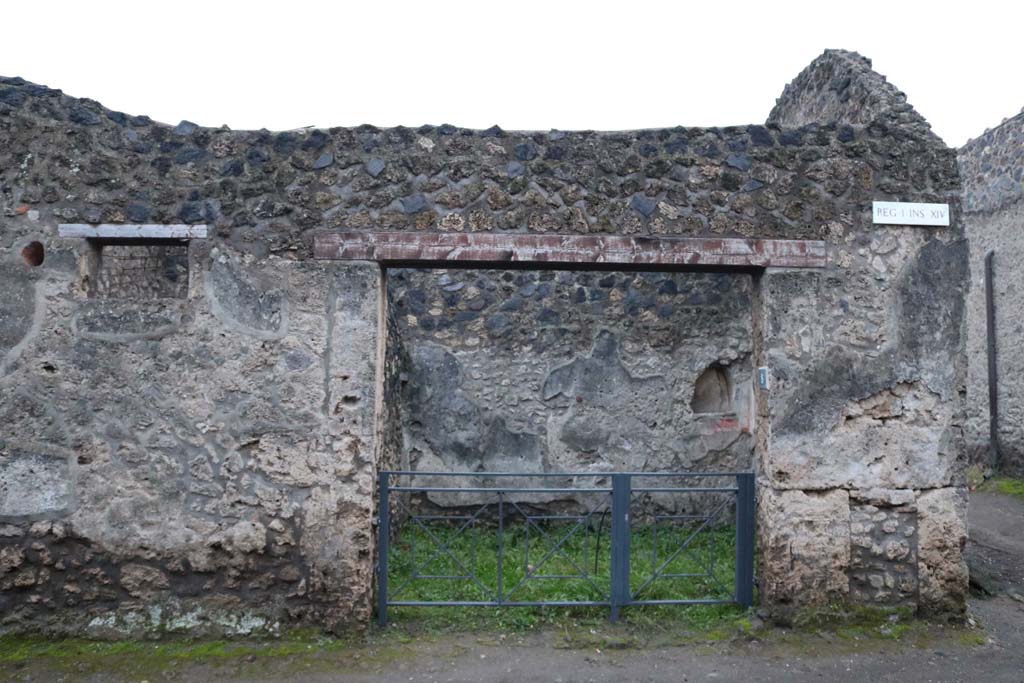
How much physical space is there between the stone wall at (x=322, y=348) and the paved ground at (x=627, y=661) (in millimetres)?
270

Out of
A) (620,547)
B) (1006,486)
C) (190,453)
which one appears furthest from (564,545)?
(1006,486)

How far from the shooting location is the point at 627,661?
4.48 m

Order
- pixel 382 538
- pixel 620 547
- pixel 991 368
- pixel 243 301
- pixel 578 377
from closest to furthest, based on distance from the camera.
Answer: pixel 243 301
pixel 382 538
pixel 620 547
pixel 578 377
pixel 991 368

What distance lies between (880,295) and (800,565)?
167 centimetres

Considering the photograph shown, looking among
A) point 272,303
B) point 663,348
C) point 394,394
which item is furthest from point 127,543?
point 663,348

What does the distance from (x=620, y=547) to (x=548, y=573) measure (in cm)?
134

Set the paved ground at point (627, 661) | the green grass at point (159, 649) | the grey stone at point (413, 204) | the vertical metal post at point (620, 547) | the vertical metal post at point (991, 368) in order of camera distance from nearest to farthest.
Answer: the paved ground at point (627, 661) → the green grass at point (159, 649) → the grey stone at point (413, 204) → the vertical metal post at point (620, 547) → the vertical metal post at point (991, 368)

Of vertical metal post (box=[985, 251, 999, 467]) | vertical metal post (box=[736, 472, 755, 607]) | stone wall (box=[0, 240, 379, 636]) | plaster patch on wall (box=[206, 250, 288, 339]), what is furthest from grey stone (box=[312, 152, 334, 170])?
vertical metal post (box=[985, 251, 999, 467])

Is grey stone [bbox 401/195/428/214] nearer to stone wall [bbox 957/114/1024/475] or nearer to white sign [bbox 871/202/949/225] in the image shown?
white sign [bbox 871/202/949/225]

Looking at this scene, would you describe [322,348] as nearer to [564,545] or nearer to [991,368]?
[564,545]

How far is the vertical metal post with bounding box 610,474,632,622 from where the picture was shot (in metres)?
5.03

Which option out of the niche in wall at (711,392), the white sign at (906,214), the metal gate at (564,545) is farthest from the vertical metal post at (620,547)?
the niche in wall at (711,392)

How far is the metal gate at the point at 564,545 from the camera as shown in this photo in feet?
16.5

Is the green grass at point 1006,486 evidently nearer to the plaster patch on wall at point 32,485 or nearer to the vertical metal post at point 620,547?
the vertical metal post at point 620,547
